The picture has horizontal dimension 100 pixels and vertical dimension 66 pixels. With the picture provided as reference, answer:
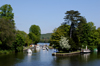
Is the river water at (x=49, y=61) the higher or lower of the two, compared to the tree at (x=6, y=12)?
lower

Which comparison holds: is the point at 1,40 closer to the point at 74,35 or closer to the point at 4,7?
the point at 4,7

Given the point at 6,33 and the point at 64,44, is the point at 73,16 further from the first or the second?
the point at 6,33

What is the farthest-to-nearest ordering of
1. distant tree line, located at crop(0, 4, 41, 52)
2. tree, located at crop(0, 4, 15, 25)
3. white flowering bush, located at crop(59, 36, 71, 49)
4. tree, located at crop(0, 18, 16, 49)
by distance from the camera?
tree, located at crop(0, 4, 15, 25), distant tree line, located at crop(0, 4, 41, 52), tree, located at crop(0, 18, 16, 49), white flowering bush, located at crop(59, 36, 71, 49)

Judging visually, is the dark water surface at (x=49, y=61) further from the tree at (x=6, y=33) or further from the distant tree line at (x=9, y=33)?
the distant tree line at (x=9, y=33)

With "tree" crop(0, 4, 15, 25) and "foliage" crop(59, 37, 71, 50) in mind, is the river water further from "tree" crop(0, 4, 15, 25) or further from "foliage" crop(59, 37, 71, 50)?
"tree" crop(0, 4, 15, 25)

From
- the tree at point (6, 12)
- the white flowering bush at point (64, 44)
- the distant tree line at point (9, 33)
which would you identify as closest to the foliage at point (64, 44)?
the white flowering bush at point (64, 44)

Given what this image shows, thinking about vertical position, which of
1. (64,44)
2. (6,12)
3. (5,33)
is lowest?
(64,44)

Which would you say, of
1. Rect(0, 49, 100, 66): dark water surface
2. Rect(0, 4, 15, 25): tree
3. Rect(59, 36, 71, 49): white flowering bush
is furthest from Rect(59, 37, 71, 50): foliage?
Rect(0, 4, 15, 25): tree

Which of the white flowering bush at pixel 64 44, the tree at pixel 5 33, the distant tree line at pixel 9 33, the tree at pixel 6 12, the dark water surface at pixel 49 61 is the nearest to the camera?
the dark water surface at pixel 49 61

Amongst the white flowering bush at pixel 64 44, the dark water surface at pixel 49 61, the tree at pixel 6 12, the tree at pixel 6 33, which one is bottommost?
the dark water surface at pixel 49 61

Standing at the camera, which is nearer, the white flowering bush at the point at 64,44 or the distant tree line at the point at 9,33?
the white flowering bush at the point at 64,44

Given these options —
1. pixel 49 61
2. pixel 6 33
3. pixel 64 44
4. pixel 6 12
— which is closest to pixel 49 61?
pixel 49 61

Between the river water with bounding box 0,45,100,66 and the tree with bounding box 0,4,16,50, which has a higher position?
the tree with bounding box 0,4,16,50

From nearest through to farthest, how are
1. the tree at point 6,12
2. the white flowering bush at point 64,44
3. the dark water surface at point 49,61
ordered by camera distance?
the dark water surface at point 49,61 → the white flowering bush at point 64,44 → the tree at point 6,12
